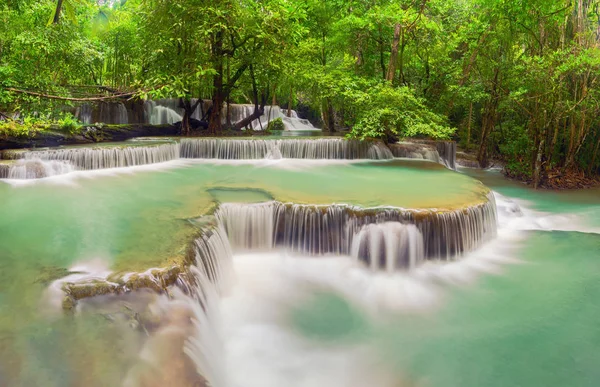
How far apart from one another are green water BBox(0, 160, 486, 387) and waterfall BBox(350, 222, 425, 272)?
645 mm

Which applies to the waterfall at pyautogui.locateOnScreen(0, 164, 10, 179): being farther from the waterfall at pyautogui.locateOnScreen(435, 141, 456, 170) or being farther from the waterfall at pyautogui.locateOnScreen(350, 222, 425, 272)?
the waterfall at pyautogui.locateOnScreen(435, 141, 456, 170)

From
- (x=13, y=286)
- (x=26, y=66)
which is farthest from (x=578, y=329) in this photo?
(x=26, y=66)

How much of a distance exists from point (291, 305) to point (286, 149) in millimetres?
8912

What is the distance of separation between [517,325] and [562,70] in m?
7.89

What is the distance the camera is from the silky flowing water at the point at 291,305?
11.6 feet

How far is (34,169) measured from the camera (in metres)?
9.58

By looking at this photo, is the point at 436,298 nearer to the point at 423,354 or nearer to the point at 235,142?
the point at 423,354

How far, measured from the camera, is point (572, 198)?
11406 millimetres

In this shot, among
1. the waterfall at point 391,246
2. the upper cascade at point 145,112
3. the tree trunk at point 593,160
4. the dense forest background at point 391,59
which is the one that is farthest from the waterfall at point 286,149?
the waterfall at point 391,246

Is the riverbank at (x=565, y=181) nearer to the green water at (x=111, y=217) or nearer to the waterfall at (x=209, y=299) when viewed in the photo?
the green water at (x=111, y=217)

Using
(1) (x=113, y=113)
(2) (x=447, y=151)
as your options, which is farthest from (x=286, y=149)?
A: (1) (x=113, y=113)

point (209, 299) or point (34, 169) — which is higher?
point (34, 169)

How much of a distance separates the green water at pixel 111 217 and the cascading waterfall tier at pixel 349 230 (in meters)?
0.45

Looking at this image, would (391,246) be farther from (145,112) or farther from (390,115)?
(145,112)
